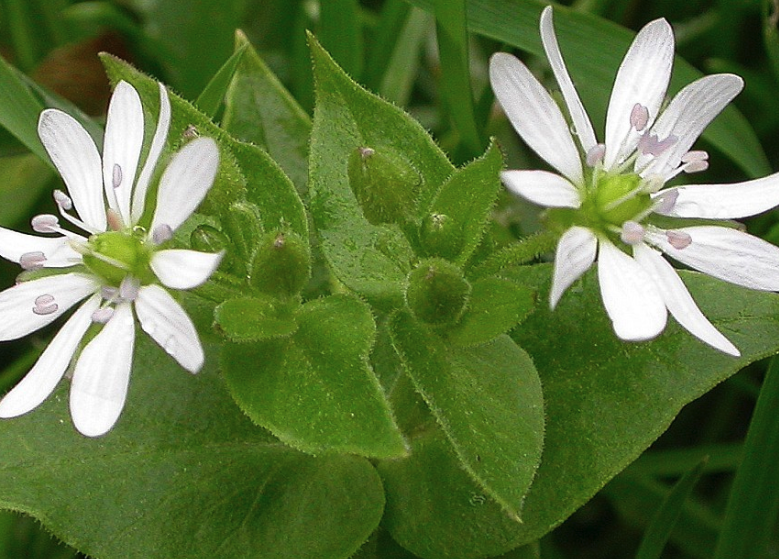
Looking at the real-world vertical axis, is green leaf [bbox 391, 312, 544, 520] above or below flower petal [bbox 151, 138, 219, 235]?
below

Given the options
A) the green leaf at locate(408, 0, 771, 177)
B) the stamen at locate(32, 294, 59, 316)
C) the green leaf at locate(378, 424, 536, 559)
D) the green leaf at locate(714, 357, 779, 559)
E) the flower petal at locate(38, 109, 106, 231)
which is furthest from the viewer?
the green leaf at locate(408, 0, 771, 177)

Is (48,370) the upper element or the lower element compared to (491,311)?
lower

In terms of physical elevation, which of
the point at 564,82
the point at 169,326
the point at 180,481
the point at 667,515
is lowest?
the point at 180,481

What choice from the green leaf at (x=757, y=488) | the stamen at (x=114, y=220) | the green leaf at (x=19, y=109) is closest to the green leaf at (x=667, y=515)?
the green leaf at (x=757, y=488)

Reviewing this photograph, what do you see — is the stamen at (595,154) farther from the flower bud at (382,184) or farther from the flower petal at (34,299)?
the flower petal at (34,299)

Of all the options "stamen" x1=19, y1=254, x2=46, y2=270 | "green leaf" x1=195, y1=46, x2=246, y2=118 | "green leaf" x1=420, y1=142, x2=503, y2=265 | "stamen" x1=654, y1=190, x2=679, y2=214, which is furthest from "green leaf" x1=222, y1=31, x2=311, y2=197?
"stamen" x1=654, y1=190, x2=679, y2=214

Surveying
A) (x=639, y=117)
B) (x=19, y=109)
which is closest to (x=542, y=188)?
(x=639, y=117)

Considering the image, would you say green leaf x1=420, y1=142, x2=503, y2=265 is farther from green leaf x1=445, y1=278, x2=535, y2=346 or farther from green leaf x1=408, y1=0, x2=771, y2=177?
green leaf x1=408, y1=0, x2=771, y2=177

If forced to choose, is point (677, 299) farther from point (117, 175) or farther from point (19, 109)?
point (19, 109)
